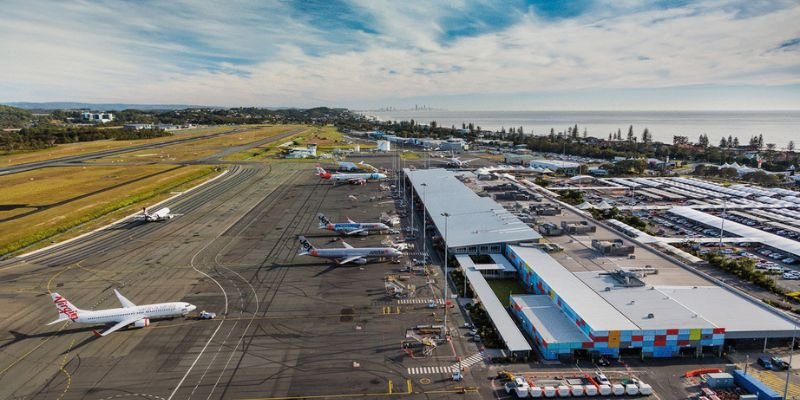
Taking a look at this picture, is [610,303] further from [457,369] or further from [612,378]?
[457,369]

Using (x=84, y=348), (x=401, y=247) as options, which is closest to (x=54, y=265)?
(x=84, y=348)

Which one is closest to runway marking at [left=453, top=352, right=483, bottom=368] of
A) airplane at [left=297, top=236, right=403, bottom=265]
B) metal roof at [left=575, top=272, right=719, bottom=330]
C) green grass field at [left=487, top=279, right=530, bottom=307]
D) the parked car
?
green grass field at [left=487, top=279, right=530, bottom=307]

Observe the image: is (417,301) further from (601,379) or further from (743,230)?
(743,230)

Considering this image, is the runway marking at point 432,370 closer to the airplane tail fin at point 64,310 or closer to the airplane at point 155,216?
the airplane tail fin at point 64,310

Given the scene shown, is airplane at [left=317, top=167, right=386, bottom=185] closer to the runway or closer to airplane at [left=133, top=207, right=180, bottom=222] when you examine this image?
the runway

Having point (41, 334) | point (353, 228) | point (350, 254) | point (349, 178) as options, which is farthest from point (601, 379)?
point (349, 178)

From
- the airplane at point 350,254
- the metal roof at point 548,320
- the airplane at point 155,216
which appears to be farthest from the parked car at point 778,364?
the airplane at point 155,216
